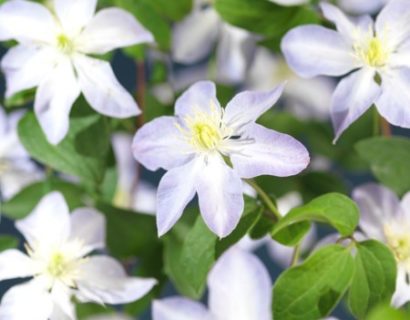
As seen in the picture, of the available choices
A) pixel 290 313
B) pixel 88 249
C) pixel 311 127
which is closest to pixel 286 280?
pixel 290 313

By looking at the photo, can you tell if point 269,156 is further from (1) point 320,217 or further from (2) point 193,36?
(2) point 193,36

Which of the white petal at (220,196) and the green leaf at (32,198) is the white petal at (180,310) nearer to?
the white petal at (220,196)

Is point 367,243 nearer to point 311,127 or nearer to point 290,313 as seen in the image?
point 290,313

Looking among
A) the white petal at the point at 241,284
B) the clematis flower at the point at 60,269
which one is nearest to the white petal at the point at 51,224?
the clematis flower at the point at 60,269

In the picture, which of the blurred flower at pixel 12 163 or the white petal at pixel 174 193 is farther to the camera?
the blurred flower at pixel 12 163

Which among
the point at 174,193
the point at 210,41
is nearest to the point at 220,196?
the point at 174,193

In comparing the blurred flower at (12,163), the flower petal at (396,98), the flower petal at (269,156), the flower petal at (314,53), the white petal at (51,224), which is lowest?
the blurred flower at (12,163)

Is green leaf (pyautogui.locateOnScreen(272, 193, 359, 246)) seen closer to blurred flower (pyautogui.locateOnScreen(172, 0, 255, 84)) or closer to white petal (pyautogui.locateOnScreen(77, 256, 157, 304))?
white petal (pyautogui.locateOnScreen(77, 256, 157, 304))
